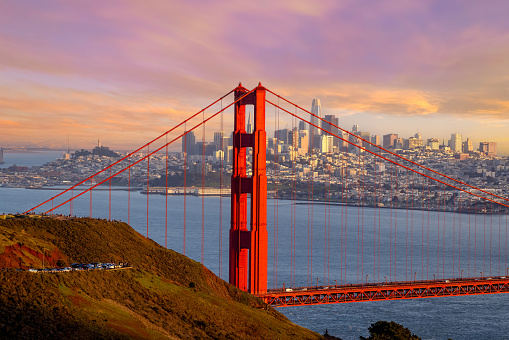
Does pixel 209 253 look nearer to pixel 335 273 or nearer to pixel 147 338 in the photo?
pixel 335 273

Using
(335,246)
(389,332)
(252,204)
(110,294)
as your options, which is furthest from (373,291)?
(335,246)

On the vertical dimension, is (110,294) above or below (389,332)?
above

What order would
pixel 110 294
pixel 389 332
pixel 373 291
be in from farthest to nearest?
pixel 373 291 < pixel 389 332 < pixel 110 294

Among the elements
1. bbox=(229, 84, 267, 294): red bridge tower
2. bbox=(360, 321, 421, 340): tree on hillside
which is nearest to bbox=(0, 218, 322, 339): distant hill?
bbox=(229, 84, 267, 294): red bridge tower

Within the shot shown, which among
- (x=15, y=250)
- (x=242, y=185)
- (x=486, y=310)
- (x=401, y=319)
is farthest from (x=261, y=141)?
(x=486, y=310)

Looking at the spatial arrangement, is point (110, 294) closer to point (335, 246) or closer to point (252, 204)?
point (252, 204)
